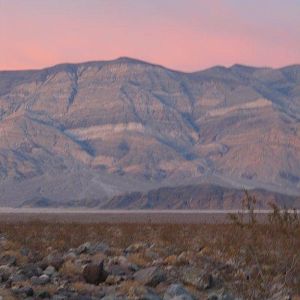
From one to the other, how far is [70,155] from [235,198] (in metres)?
63.8

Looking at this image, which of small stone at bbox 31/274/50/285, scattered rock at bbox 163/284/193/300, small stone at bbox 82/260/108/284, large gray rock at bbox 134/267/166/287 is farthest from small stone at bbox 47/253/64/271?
scattered rock at bbox 163/284/193/300

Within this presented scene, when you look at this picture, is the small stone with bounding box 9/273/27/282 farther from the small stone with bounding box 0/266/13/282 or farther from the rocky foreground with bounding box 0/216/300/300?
the small stone with bounding box 0/266/13/282

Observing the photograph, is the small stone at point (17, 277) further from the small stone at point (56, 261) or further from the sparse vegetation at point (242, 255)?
the small stone at point (56, 261)

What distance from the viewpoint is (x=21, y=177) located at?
174m

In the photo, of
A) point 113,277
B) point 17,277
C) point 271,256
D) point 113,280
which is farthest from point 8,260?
point 271,256

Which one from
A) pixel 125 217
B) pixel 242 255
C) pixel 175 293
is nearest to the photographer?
pixel 175 293

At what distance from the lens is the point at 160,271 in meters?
14.9

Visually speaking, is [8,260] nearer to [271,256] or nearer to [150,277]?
[150,277]

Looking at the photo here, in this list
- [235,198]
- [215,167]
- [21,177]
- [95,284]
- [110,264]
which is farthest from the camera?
[215,167]

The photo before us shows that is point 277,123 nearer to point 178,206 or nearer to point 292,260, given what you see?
point 178,206

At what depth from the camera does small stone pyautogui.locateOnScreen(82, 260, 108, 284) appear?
47.0 ft

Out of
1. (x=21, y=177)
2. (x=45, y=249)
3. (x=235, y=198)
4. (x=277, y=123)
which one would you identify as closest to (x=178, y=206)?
(x=235, y=198)

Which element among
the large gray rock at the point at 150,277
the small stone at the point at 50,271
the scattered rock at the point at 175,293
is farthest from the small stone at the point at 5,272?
the scattered rock at the point at 175,293

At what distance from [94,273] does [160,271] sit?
121 centimetres
